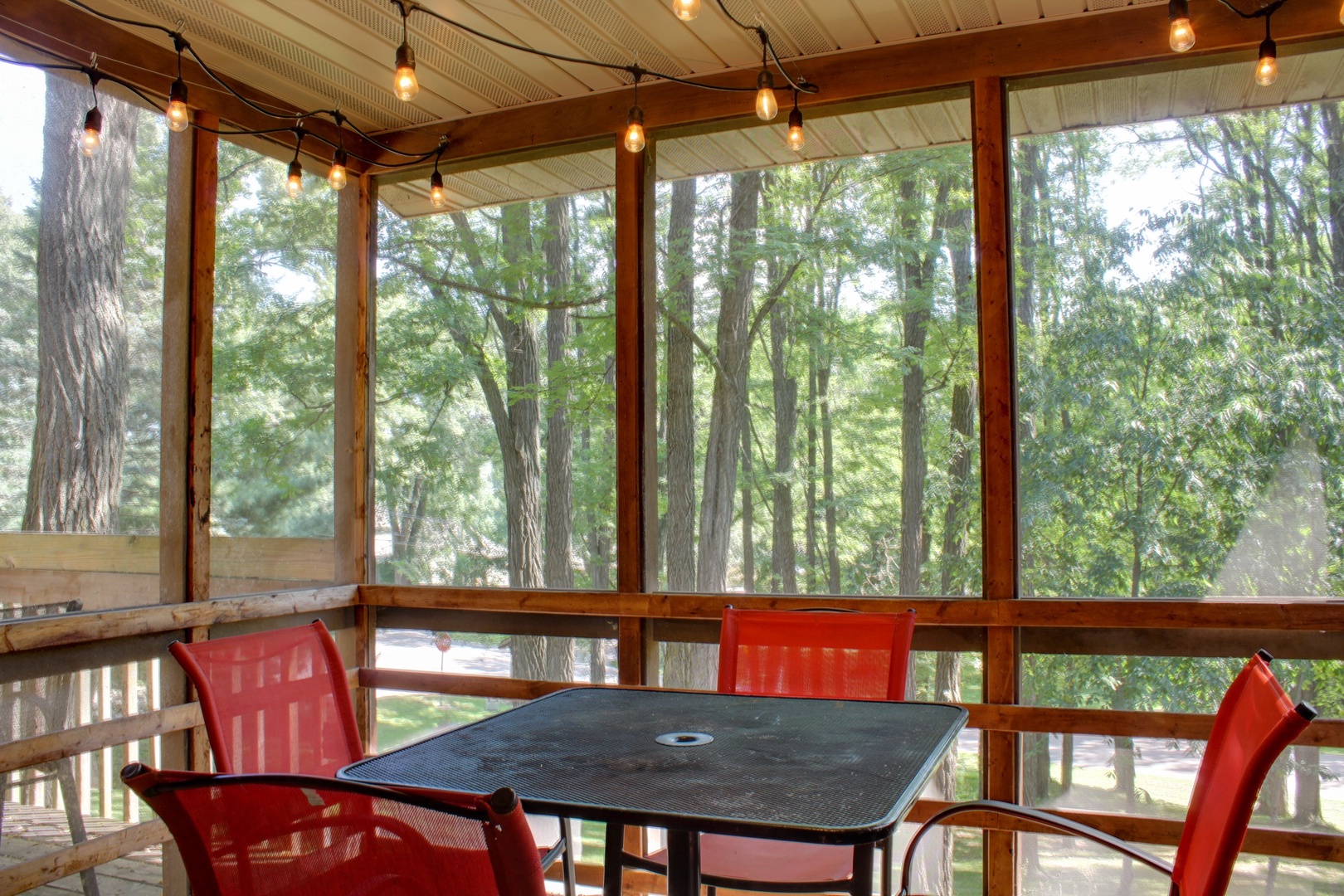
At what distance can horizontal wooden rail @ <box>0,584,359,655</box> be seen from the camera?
2.59 meters

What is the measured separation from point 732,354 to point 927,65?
4721 millimetres

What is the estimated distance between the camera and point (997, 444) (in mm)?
2947

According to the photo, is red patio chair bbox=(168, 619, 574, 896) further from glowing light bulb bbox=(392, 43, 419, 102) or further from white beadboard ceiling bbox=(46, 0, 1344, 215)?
white beadboard ceiling bbox=(46, 0, 1344, 215)

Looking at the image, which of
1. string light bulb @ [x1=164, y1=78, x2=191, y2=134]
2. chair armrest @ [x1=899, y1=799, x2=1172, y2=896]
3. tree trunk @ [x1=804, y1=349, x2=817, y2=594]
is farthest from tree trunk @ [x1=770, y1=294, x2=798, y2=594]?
chair armrest @ [x1=899, y1=799, x2=1172, y2=896]

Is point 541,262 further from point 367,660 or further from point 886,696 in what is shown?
point 886,696

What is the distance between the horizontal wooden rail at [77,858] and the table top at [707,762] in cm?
116

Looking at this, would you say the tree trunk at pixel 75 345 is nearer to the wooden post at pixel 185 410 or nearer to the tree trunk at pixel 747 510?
the wooden post at pixel 185 410

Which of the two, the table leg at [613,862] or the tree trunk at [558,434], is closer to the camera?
the table leg at [613,862]

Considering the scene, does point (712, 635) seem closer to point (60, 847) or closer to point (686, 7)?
point (686, 7)

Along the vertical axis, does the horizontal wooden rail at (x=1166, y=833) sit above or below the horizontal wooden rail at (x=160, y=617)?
below

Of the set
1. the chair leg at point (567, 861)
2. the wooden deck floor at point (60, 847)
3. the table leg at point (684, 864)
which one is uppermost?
the table leg at point (684, 864)

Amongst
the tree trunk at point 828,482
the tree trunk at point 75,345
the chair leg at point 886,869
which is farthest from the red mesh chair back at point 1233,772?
the tree trunk at point 828,482

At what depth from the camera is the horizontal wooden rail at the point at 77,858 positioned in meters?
2.46

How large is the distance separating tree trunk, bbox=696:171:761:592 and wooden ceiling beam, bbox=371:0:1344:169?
161 inches
